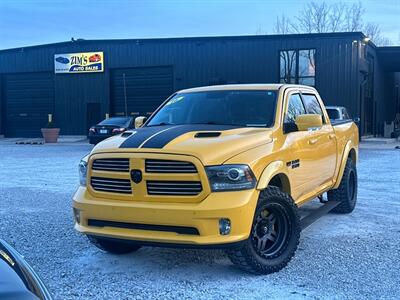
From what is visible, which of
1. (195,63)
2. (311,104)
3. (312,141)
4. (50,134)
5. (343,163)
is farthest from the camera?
(195,63)

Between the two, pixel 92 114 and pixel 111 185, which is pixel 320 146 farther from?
pixel 92 114

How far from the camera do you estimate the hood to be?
4672 mm

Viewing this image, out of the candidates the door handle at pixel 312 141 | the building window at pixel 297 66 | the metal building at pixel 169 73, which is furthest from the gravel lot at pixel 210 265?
the building window at pixel 297 66

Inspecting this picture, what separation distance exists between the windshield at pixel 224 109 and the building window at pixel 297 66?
21.4 metres

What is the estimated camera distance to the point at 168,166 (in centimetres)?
466

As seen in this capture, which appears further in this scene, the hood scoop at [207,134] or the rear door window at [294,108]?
the rear door window at [294,108]

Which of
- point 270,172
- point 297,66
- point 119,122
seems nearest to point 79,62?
point 119,122

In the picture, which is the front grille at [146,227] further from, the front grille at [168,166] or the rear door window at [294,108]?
the rear door window at [294,108]

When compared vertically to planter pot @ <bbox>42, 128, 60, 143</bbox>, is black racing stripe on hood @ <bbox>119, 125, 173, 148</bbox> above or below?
above

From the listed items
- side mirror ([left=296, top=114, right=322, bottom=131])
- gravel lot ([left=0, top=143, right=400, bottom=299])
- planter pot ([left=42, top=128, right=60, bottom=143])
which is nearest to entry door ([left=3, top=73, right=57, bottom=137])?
planter pot ([left=42, top=128, right=60, bottom=143])

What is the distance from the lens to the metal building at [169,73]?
86.3 ft

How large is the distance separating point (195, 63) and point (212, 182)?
24.9 meters

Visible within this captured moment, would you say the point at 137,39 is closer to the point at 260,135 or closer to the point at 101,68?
the point at 101,68

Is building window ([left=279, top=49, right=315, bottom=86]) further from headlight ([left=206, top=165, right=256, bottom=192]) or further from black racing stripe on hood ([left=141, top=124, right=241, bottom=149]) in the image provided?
headlight ([left=206, top=165, right=256, bottom=192])
